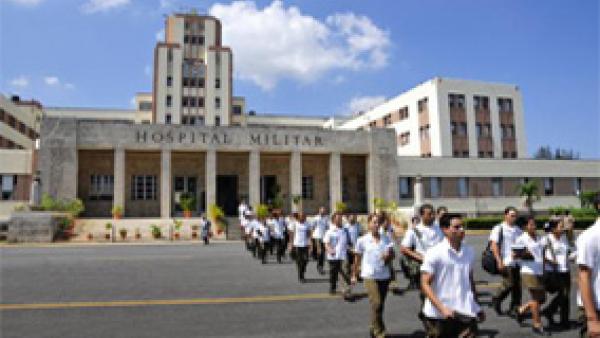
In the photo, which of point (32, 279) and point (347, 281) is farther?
point (32, 279)

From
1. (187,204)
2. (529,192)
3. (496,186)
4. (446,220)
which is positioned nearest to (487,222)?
(529,192)

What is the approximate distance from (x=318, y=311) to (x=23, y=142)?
5694 centimetres

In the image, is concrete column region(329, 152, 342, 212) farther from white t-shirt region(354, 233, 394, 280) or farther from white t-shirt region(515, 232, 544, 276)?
white t-shirt region(354, 233, 394, 280)

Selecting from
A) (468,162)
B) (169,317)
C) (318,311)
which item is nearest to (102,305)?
(169,317)

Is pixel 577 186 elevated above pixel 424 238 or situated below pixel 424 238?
above

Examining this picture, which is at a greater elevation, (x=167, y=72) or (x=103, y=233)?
(x=167, y=72)

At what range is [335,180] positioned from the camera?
1305 inches

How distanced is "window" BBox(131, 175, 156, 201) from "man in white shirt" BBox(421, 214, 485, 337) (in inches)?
1201

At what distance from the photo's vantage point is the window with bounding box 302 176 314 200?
35688mm

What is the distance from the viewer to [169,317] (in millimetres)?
7496

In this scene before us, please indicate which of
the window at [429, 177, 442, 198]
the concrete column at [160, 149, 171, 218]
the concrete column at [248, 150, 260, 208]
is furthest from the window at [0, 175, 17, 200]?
the window at [429, 177, 442, 198]

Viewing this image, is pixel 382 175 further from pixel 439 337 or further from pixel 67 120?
pixel 439 337

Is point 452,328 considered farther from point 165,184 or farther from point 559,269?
point 165,184

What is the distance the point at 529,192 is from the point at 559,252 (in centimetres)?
3448
